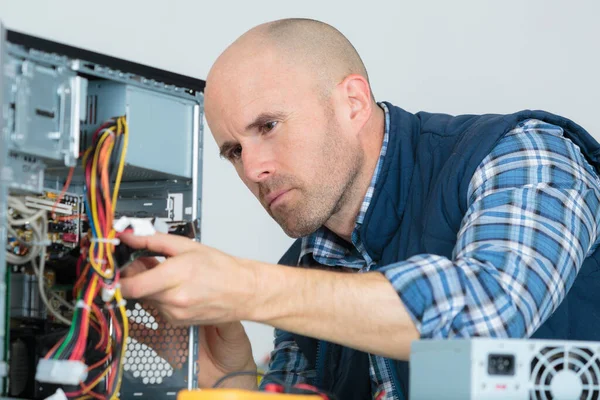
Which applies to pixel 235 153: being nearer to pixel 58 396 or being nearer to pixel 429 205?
pixel 429 205

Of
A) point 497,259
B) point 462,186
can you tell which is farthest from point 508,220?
point 462,186

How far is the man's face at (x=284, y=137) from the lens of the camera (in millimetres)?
1655

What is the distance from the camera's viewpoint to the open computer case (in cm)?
116

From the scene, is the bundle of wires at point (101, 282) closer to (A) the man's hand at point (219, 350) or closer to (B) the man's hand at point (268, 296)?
(B) the man's hand at point (268, 296)

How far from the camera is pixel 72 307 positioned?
4.44ft

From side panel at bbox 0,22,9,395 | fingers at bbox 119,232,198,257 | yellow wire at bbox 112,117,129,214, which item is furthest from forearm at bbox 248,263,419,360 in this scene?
side panel at bbox 0,22,9,395

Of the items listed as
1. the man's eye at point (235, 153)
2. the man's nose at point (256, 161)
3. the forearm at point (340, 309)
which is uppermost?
the man's eye at point (235, 153)

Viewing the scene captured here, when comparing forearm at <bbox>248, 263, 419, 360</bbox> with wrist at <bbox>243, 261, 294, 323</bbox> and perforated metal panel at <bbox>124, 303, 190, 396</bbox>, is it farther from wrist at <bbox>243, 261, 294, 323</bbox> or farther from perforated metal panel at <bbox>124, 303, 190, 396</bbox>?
perforated metal panel at <bbox>124, 303, 190, 396</bbox>

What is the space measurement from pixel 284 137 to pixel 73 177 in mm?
444

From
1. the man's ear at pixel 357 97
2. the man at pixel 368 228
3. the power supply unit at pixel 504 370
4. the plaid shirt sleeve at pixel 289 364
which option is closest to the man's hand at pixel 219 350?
the man at pixel 368 228

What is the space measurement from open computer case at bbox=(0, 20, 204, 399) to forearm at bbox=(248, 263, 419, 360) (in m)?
0.20

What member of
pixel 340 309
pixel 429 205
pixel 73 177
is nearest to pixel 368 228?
pixel 429 205

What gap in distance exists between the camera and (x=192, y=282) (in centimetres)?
118

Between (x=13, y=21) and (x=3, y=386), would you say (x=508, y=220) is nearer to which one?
(x=3, y=386)
